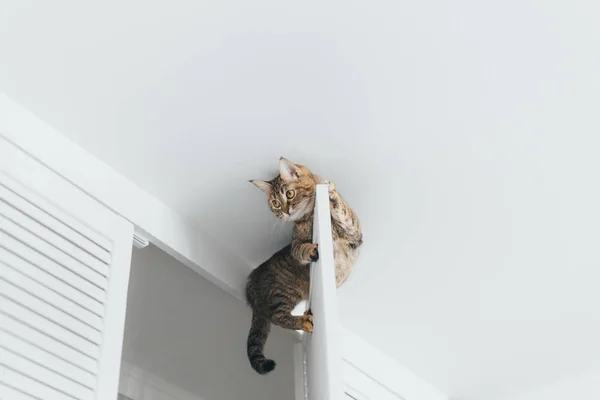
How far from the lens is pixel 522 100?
6.73ft

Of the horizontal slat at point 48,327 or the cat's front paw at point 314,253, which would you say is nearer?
the horizontal slat at point 48,327

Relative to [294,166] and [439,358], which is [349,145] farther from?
[439,358]

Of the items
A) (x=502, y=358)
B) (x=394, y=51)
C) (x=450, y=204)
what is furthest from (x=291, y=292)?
(x=502, y=358)

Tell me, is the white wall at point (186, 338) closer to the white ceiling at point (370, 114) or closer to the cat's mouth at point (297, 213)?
the white ceiling at point (370, 114)

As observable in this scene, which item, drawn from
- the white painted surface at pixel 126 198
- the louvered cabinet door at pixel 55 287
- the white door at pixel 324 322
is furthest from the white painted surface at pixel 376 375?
the louvered cabinet door at pixel 55 287

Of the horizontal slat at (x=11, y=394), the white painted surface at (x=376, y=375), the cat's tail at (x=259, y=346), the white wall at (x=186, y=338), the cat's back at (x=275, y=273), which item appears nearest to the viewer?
the horizontal slat at (x=11, y=394)

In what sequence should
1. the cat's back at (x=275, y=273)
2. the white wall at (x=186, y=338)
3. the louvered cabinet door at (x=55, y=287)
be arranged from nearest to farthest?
the louvered cabinet door at (x=55, y=287), the cat's back at (x=275, y=273), the white wall at (x=186, y=338)

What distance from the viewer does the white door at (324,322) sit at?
1.63 m

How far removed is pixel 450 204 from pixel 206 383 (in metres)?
1.07

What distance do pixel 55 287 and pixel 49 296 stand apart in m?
0.03

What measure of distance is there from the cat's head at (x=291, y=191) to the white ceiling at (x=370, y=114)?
6 centimetres

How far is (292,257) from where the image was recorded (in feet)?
7.54

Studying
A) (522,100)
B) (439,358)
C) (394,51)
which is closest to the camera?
(394,51)

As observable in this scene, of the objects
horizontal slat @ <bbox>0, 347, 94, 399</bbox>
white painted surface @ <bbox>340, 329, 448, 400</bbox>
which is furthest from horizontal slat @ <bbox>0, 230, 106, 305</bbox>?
white painted surface @ <bbox>340, 329, 448, 400</bbox>
